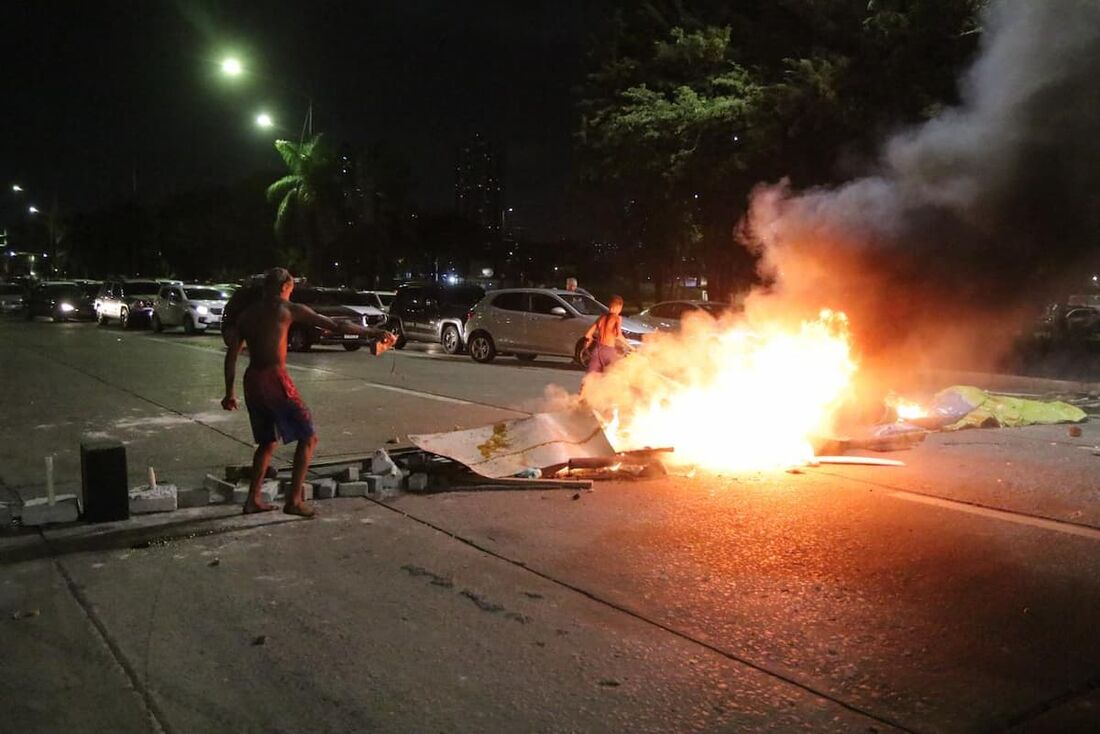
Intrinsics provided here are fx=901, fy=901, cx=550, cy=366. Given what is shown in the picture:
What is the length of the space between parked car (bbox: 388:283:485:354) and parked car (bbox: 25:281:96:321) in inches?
723

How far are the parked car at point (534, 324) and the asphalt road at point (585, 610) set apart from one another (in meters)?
9.92

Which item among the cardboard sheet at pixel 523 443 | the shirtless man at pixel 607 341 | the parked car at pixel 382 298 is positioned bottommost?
the cardboard sheet at pixel 523 443

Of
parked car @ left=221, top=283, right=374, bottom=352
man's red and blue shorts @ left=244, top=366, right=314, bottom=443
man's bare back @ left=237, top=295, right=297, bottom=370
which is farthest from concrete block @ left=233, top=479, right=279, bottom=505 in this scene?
parked car @ left=221, top=283, right=374, bottom=352

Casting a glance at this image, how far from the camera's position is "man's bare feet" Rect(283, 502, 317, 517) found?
256 inches

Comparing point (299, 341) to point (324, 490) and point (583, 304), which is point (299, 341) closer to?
point (583, 304)

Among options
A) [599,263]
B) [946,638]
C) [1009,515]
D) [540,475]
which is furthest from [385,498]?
[599,263]

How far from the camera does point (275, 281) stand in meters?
6.49

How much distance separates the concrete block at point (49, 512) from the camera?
6043 mm

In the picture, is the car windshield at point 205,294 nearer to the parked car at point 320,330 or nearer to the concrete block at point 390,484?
the parked car at point 320,330

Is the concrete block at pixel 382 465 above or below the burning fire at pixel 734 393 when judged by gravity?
below

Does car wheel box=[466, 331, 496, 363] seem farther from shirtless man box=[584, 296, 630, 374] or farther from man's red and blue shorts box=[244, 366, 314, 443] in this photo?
man's red and blue shorts box=[244, 366, 314, 443]

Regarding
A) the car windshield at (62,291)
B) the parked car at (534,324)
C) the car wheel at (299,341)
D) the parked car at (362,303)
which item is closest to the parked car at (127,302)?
the car windshield at (62,291)

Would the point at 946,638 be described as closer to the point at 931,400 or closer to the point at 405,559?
the point at 405,559

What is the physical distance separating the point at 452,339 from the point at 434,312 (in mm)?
1111
